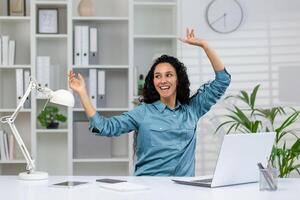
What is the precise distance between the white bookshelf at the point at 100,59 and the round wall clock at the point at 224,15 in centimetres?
31

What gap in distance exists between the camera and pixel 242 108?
4543 mm

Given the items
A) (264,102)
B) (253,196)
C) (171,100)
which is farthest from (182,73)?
(264,102)

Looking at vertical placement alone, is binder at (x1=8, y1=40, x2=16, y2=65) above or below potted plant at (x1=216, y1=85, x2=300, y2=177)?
above

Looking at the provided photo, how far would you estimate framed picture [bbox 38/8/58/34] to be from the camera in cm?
457

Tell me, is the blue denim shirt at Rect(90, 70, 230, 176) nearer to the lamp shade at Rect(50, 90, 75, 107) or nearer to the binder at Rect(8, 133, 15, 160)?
the lamp shade at Rect(50, 90, 75, 107)

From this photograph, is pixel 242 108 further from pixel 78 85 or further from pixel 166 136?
pixel 78 85

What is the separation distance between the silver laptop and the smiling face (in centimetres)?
74

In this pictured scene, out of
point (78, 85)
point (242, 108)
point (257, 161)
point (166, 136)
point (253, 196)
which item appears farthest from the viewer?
point (242, 108)

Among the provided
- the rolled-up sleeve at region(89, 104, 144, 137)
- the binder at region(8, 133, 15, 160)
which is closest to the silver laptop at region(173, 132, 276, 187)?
the rolled-up sleeve at region(89, 104, 144, 137)

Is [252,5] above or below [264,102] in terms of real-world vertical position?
above

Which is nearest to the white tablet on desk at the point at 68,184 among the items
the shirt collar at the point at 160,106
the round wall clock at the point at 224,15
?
the shirt collar at the point at 160,106

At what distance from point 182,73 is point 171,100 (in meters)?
0.18

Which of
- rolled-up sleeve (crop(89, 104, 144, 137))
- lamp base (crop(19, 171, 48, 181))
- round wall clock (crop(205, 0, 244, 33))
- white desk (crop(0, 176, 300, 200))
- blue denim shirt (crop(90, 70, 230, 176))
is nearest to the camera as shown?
white desk (crop(0, 176, 300, 200))

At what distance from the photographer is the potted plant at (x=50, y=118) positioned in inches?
177
